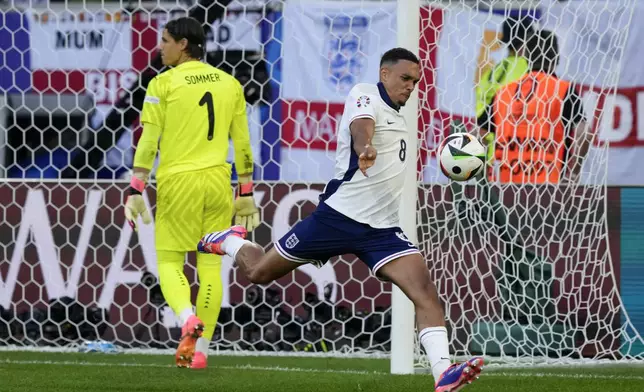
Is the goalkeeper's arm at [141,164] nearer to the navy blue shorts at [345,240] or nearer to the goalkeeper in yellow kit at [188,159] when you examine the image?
the goalkeeper in yellow kit at [188,159]

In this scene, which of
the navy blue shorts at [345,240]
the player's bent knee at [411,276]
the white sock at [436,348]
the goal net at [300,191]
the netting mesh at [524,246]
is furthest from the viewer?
the goal net at [300,191]

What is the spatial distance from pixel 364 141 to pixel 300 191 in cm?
304

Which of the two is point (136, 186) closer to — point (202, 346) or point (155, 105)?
point (155, 105)

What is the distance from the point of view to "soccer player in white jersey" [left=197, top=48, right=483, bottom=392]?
5.36 m

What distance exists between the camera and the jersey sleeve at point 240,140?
23.1ft

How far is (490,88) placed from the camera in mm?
8055

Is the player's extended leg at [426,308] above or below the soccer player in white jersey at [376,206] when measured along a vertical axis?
below

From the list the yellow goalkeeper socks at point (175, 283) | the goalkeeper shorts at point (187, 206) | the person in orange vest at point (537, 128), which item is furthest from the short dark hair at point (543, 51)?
the yellow goalkeeper socks at point (175, 283)

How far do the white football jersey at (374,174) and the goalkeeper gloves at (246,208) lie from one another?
156cm

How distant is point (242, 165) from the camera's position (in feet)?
23.1

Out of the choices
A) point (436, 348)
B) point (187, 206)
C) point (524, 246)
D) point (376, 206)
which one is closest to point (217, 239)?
point (187, 206)

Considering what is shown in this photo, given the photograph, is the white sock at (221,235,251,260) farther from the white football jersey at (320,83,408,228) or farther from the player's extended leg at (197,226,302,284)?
the white football jersey at (320,83,408,228)

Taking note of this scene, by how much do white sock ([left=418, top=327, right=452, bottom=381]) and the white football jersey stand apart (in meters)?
0.56

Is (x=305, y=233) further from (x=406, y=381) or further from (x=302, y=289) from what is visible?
(x=302, y=289)
